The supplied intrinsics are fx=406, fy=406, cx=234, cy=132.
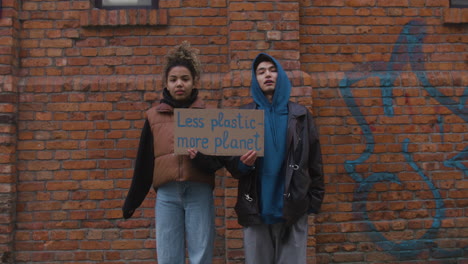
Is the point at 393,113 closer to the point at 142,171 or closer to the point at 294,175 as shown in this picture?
the point at 294,175

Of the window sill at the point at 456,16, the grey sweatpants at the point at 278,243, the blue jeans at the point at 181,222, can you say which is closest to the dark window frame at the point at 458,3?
the window sill at the point at 456,16

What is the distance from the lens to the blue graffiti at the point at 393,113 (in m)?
3.66

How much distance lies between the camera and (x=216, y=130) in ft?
8.17

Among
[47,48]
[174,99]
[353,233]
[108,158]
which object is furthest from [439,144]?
[47,48]

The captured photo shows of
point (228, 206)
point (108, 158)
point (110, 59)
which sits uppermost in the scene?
point (110, 59)

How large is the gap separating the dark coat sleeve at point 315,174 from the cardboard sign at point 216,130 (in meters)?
0.33

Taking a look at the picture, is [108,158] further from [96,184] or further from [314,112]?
[314,112]

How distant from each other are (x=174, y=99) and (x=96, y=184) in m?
1.43

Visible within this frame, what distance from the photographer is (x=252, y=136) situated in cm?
241

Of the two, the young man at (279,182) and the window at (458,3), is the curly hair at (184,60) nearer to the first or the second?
the young man at (279,182)

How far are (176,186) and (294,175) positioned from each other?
0.72m

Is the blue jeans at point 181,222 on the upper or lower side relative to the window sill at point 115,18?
lower

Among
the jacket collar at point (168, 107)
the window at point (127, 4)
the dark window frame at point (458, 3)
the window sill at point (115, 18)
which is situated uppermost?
the dark window frame at point (458, 3)

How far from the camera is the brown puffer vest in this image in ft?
8.14
